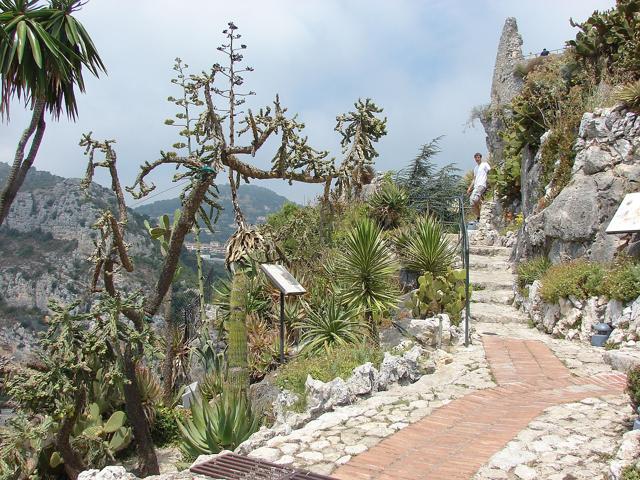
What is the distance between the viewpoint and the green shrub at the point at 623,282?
8891 millimetres

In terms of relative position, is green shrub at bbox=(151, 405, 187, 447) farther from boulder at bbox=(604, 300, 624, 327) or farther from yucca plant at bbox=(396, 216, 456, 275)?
boulder at bbox=(604, 300, 624, 327)

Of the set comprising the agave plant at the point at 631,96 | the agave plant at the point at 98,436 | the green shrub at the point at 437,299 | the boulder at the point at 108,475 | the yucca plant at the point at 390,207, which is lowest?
the agave plant at the point at 98,436

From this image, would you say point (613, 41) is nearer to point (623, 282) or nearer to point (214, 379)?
point (623, 282)

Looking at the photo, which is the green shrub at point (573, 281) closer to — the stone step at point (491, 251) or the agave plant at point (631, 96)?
the agave plant at point (631, 96)

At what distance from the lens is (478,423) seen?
19.2ft

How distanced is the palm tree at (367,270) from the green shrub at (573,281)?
104 inches

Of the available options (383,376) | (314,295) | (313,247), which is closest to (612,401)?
(383,376)

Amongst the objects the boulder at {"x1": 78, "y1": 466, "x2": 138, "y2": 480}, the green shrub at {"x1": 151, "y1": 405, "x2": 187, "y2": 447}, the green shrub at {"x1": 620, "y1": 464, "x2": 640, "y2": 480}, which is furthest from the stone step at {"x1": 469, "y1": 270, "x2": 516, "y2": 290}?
the boulder at {"x1": 78, "y1": 466, "x2": 138, "y2": 480}

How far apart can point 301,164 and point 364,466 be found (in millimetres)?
5754

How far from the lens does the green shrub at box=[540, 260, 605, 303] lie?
384 inches

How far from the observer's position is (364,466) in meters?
4.81

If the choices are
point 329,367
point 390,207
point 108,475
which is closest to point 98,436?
point 329,367

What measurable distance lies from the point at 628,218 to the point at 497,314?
331cm

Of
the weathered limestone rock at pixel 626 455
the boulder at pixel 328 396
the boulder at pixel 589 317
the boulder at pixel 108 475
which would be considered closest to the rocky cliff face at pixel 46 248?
the boulder at pixel 589 317
